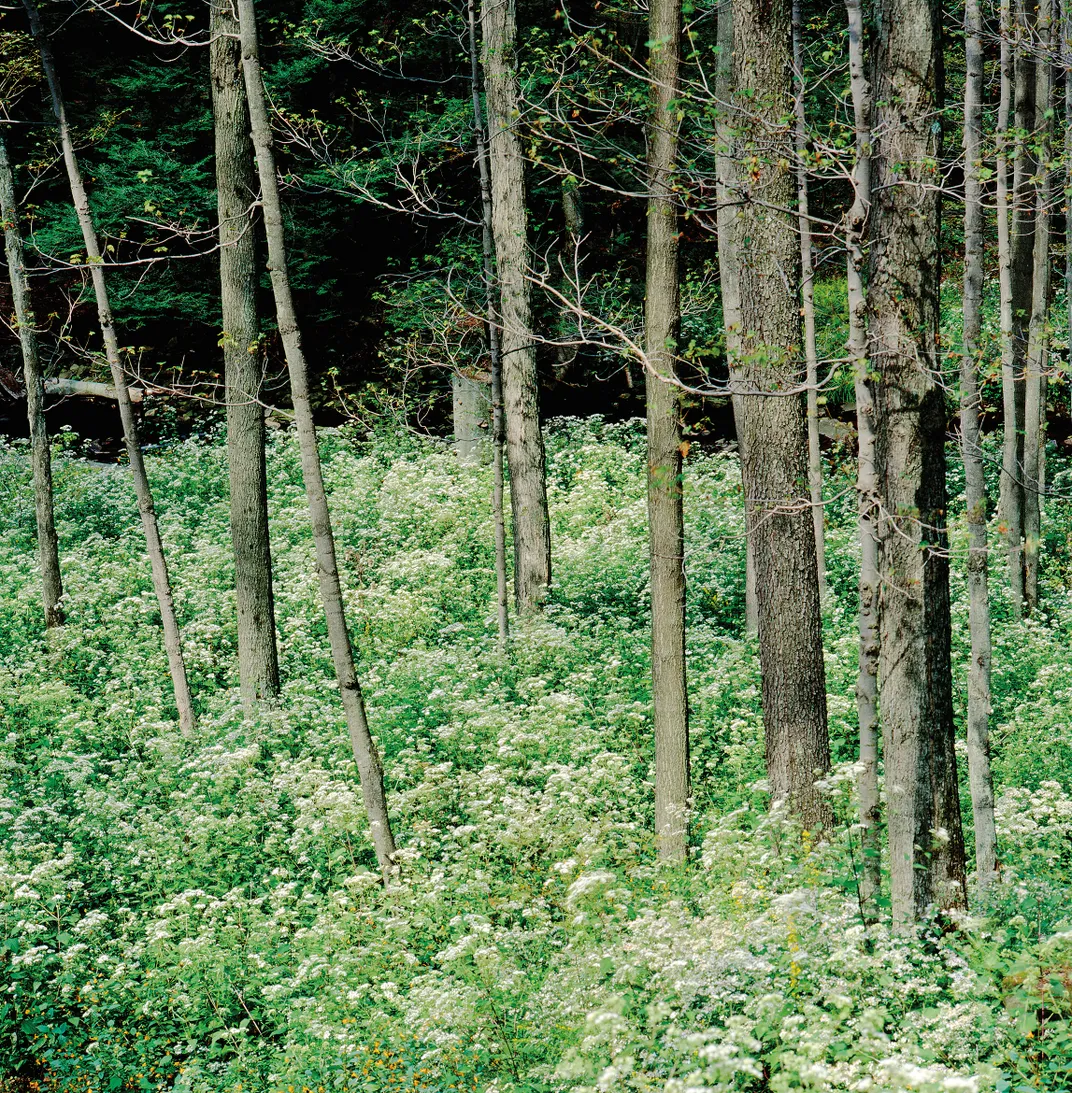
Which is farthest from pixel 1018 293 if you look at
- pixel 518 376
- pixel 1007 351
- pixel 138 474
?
pixel 138 474

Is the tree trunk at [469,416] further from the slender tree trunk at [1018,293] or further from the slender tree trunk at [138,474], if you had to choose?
the slender tree trunk at [1018,293]

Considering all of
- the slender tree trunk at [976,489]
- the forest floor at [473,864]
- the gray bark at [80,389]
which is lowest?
the forest floor at [473,864]

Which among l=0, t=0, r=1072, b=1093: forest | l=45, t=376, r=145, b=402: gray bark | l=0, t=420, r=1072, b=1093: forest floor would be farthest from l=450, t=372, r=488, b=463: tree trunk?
l=45, t=376, r=145, b=402: gray bark

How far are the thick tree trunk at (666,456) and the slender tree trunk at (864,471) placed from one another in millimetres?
1256

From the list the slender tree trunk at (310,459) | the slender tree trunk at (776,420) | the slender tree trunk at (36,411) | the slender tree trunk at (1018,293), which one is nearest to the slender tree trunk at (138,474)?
the slender tree trunk at (36,411)

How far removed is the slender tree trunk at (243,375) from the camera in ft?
32.0

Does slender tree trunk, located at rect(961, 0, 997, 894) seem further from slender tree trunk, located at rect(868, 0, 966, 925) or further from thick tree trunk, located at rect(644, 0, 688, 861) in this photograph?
thick tree trunk, located at rect(644, 0, 688, 861)

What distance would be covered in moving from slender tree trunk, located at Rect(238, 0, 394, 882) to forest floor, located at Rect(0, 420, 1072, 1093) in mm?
494

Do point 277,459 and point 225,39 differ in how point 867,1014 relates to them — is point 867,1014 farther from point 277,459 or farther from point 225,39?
point 277,459

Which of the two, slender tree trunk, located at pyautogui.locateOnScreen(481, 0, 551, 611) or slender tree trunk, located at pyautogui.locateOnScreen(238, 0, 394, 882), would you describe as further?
slender tree trunk, located at pyautogui.locateOnScreen(481, 0, 551, 611)

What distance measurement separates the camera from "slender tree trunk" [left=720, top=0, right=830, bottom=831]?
6359 mm

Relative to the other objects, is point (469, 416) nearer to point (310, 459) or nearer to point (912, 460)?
point (310, 459)

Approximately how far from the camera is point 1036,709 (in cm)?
979

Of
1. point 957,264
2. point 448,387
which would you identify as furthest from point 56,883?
point 957,264
